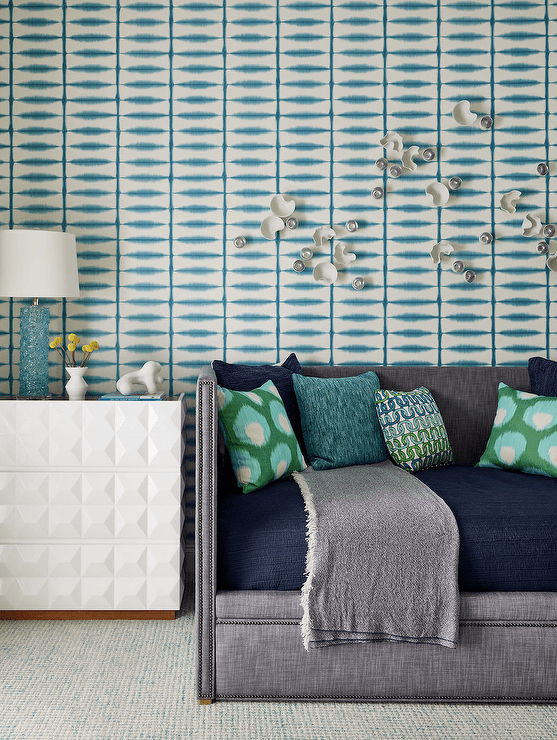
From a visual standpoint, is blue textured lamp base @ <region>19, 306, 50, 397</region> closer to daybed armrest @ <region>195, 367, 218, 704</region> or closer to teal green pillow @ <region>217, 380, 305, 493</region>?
teal green pillow @ <region>217, 380, 305, 493</region>

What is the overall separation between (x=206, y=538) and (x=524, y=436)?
126 cm

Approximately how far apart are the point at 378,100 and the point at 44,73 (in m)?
1.49

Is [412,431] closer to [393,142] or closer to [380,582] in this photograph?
[380,582]

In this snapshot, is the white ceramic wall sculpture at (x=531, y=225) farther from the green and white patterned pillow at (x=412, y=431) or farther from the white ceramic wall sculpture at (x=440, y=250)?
the green and white patterned pillow at (x=412, y=431)

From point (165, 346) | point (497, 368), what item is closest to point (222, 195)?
point (165, 346)

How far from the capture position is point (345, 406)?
2363 millimetres

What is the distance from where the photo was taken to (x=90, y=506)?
2207 millimetres

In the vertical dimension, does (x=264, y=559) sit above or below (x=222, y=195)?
below

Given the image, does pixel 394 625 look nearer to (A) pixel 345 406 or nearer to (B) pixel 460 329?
(A) pixel 345 406

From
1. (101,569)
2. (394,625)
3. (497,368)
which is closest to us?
(394,625)

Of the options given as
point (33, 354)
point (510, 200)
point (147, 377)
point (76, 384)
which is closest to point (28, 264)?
point (33, 354)

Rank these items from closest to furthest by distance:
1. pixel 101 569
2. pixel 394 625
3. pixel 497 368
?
pixel 394 625, pixel 101 569, pixel 497 368

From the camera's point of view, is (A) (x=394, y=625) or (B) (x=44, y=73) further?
(B) (x=44, y=73)

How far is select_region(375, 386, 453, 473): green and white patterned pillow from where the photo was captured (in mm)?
2324
